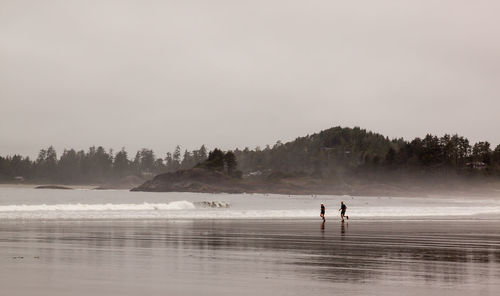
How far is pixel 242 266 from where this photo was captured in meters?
17.7

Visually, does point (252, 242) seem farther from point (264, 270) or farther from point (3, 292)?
point (3, 292)

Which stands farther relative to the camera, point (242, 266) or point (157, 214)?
point (157, 214)

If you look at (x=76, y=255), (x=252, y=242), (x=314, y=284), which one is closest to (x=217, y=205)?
(x=252, y=242)

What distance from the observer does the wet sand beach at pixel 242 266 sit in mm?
13555

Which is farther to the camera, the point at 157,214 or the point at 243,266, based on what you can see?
the point at 157,214

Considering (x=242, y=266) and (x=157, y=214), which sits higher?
(x=242, y=266)

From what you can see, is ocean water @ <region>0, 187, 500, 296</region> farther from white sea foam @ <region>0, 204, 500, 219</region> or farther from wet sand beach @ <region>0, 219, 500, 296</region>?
white sea foam @ <region>0, 204, 500, 219</region>

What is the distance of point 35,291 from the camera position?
1288 centimetres

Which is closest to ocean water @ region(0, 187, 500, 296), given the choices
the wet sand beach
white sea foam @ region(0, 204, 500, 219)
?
the wet sand beach

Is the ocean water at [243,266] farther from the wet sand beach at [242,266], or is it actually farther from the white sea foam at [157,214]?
the white sea foam at [157,214]

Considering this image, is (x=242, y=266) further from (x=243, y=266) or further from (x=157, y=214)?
(x=157, y=214)

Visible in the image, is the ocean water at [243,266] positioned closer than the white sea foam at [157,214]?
Yes

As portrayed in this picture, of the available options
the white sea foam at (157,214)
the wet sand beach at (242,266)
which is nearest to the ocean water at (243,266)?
the wet sand beach at (242,266)

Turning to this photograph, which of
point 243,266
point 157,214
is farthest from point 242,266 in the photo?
point 157,214
